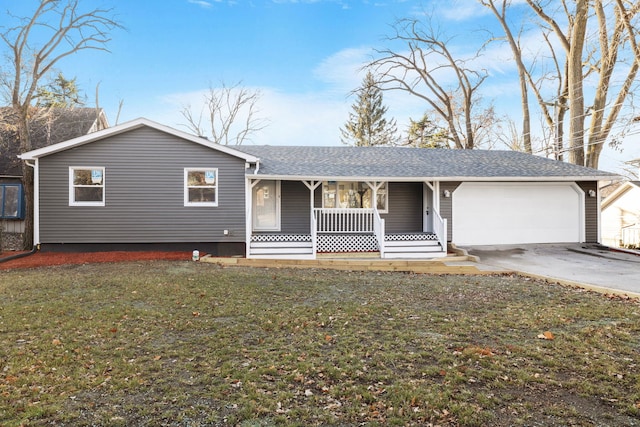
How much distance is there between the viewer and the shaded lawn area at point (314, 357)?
9.25 feet

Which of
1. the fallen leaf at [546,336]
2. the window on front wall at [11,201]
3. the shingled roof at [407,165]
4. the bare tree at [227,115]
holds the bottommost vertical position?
the fallen leaf at [546,336]

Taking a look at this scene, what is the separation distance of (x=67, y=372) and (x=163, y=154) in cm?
938

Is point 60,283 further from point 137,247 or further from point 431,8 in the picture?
point 431,8

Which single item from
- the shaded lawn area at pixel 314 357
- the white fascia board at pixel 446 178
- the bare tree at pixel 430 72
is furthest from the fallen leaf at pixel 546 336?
the bare tree at pixel 430 72

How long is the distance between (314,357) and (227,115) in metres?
30.8

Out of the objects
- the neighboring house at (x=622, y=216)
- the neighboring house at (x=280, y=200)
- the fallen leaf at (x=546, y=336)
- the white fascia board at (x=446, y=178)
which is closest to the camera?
the fallen leaf at (x=546, y=336)

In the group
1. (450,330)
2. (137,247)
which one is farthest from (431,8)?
(450,330)

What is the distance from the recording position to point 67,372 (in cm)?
350

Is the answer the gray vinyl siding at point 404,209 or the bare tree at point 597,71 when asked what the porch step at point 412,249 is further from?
the bare tree at point 597,71

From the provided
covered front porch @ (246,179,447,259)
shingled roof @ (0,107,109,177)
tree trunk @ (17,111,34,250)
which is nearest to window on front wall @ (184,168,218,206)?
covered front porch @ (246,179,447,259)

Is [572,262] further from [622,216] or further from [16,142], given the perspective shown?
[16,142]

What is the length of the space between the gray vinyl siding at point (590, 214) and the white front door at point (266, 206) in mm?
11192

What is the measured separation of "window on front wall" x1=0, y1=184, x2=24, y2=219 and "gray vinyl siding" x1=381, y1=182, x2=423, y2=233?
44.3 ft

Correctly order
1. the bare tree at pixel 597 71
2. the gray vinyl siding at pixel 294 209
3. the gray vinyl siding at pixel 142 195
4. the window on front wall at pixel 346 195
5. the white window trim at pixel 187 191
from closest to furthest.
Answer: the gray vinyl siding at pixel 142 195 < the white window trim at pixel 187 191 < the gray vinyl siding at pixel 294 209 < the window on front wall at pixel 346 195 < the bare tree at pixel 597 71
